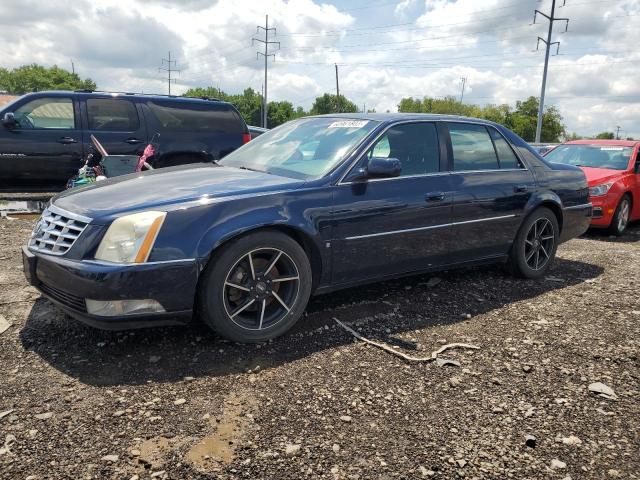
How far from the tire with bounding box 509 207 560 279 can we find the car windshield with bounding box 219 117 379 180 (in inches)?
81.5

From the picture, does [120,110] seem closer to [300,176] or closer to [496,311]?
[300,176]

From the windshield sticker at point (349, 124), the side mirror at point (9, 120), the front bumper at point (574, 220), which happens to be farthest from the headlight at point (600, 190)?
the side mirror at point (9, 120)

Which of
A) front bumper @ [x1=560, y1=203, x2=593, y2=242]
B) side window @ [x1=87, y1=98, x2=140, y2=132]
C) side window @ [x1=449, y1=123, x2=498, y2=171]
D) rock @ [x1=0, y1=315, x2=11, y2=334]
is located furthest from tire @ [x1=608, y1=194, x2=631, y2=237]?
rock @ [x1=0, y1=315, x2=11, y2=334]

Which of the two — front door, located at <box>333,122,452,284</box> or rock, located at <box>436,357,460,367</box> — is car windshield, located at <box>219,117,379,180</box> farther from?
rock, located at <box>436,357,460,367</box>

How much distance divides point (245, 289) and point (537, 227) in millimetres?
3426

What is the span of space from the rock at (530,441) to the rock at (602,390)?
76cm

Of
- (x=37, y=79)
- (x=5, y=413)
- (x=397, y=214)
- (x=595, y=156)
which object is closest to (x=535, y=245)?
(x=397, y=214)

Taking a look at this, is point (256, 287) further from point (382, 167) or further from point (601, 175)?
point (601, 175)

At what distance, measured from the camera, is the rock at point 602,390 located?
3057 mm

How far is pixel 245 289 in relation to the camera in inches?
135

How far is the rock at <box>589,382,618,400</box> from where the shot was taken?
120 inches

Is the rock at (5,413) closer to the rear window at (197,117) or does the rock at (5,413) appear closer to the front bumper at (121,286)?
the front bumper at (121,286)

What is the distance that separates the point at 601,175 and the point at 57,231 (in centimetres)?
828

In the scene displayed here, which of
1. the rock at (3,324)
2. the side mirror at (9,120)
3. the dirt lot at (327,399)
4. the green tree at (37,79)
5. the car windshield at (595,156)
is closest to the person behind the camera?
the dirt lot at (327,399)
